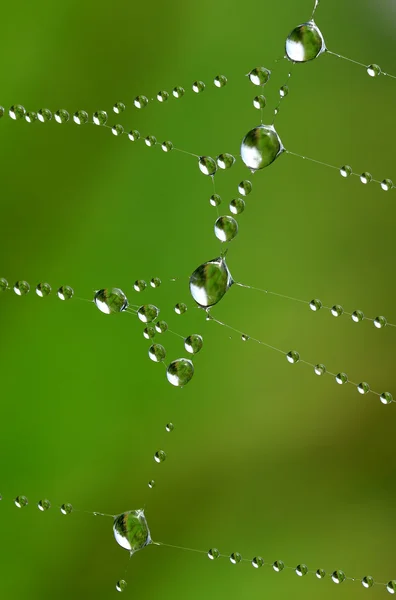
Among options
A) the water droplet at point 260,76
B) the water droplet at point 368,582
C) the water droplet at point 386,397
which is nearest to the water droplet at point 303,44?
the water droplet at point 260,76

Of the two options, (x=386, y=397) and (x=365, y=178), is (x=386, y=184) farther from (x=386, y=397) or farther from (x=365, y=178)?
(x=386, y=397)

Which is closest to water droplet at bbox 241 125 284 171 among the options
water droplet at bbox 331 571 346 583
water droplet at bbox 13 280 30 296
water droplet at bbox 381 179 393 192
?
water droplet at bbox 381 179 393 192

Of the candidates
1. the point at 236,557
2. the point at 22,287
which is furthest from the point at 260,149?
the point at 236,557

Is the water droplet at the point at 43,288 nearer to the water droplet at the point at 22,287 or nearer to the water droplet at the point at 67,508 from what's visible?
the water droplet at the point at 22,287

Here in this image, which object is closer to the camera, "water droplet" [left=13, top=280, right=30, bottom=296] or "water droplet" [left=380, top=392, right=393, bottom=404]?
"water droplet" [left=13, top=280, right=30, bottom=296]

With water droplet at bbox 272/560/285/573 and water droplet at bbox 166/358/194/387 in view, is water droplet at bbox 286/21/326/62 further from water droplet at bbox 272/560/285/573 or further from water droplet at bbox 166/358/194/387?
water droplet at bbox 272/560/285/573
